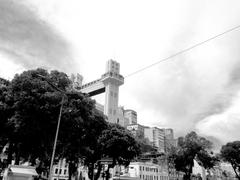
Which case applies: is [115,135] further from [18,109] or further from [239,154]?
[239,154]

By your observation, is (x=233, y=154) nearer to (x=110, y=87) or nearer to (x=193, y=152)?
(x=193, y=152)

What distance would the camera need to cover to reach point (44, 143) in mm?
25984

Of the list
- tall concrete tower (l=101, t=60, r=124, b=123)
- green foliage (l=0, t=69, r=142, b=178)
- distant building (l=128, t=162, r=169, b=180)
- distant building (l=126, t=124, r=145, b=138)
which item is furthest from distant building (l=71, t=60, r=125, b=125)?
green foliage (l=0, t=69, r=142, b=178)

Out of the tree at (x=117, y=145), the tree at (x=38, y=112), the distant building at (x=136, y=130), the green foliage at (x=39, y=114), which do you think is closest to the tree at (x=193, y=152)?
the tree at (x=117, y=145)

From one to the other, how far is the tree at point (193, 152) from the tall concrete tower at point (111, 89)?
59237mm

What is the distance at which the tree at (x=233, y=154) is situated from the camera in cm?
5575

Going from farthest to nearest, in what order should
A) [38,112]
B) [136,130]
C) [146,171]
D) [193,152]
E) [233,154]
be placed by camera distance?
[136,130], [146,171], [233,154], [193,152], [38,112]

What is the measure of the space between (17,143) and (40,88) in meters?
8.46

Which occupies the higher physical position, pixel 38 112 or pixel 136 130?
pixel 136 130

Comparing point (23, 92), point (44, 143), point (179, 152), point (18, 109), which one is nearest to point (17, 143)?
point (44, 143)

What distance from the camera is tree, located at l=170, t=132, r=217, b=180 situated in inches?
1645

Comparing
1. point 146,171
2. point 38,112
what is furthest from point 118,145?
point 146,171

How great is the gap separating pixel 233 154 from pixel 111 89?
211 ft

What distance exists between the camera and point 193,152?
42094mm
